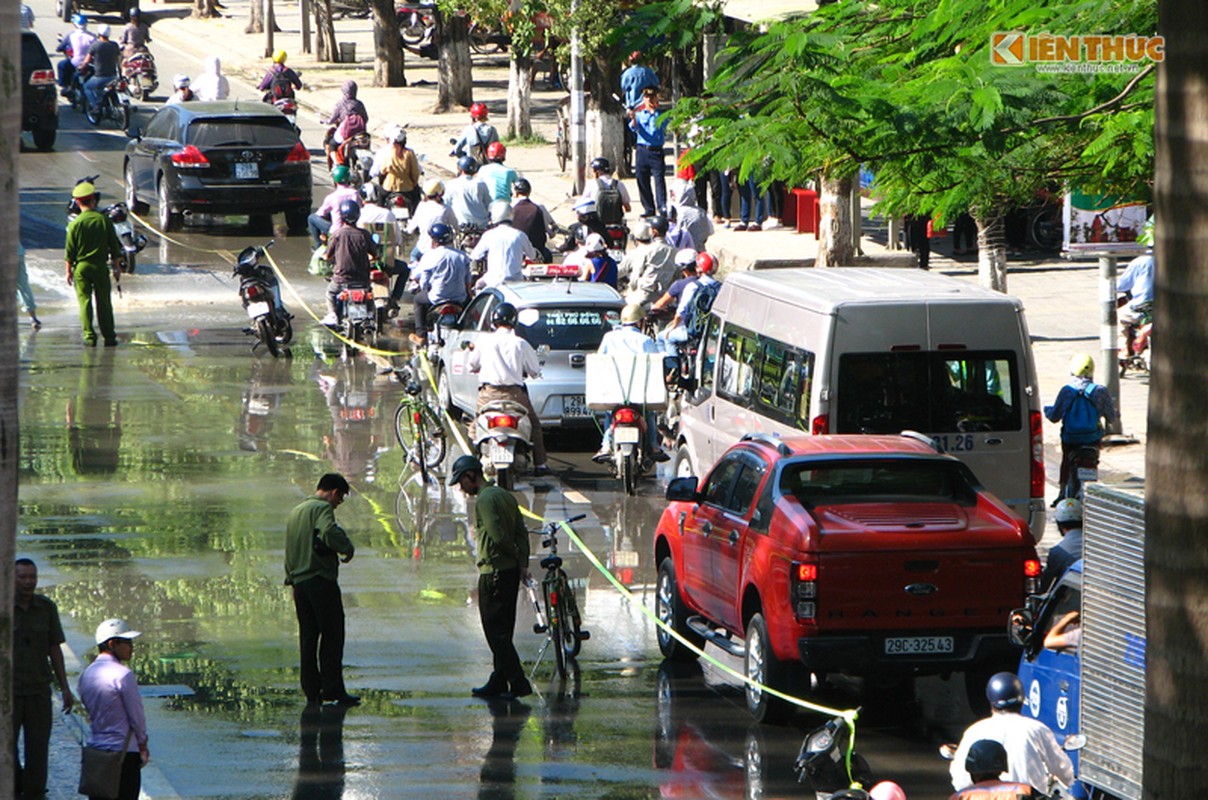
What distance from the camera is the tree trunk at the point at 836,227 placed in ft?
78.5

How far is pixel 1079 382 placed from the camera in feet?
54.8

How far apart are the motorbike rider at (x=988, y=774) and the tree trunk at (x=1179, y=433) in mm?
3373

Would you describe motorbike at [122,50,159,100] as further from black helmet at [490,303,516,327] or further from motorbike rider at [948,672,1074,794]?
motorbike rider at [948,672,1074,794]

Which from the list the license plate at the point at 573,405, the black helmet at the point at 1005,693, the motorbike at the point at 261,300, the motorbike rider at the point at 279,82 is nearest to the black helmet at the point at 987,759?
the black helmet at the point at 1005,693

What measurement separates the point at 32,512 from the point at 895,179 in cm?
811

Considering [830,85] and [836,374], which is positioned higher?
[830,85]

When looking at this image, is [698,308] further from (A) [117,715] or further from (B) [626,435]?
(A) [117,715]

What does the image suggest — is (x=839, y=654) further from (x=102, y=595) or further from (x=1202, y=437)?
(x=1202, y=437)

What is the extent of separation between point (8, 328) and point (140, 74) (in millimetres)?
43095

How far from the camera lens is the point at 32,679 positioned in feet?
34.2

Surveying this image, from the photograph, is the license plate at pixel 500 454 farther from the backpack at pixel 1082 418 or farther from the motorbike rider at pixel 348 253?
the motorbike rider at pixel 348 253

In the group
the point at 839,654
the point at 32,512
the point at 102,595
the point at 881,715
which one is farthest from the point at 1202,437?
the point at 32,512

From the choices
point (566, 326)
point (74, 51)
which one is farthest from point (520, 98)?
point (566, 326)

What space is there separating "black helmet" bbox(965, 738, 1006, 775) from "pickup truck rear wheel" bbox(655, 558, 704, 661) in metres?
4.76
